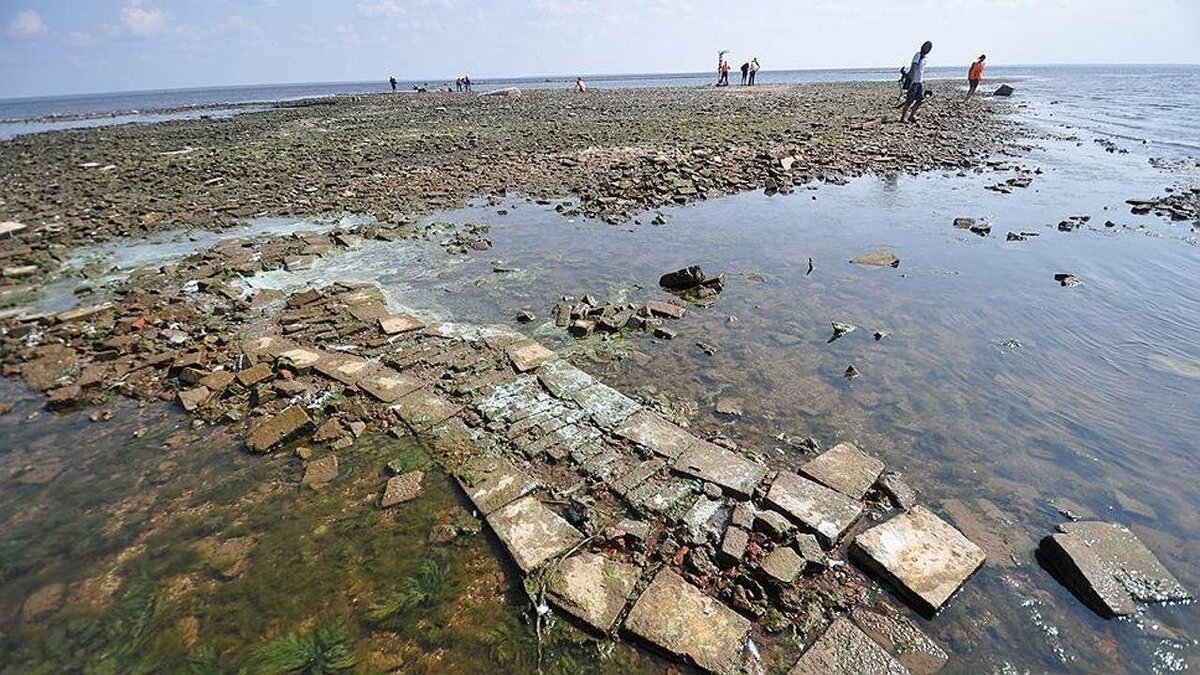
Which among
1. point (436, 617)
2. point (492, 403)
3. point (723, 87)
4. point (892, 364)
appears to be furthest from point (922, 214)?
point (723, 87)

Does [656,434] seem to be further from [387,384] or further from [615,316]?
[387,384]

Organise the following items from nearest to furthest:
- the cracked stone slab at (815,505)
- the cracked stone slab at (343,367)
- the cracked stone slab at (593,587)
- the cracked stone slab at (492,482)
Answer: the cracked stone slab at (593,587), the cracked stone slab at (815,505), the cracked stone slab at (492,482), the cracked stone slab at (343,367)

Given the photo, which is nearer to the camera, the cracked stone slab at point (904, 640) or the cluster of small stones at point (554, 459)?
the cracked stone slab at point (904, 640)

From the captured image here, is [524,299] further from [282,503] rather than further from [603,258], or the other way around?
[282,503]

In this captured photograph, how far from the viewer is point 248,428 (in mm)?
4680

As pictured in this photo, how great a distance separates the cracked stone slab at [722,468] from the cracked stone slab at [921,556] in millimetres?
808

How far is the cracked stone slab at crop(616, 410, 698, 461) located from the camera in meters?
4.28

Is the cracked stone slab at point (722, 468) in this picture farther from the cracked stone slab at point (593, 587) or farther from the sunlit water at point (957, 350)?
the cracked stone slab at point (593, 587)

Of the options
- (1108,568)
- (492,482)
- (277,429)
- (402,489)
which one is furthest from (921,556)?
(277,429)

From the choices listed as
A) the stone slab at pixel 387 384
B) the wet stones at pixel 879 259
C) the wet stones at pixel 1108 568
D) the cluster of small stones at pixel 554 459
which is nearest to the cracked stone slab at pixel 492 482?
the cluster of small stones at pixel 554 459

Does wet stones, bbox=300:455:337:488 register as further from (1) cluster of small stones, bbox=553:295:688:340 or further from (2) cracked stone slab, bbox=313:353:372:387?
(1) cluster of small stones, bbox=553:295:688:340

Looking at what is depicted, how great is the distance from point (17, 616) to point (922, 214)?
13.4m

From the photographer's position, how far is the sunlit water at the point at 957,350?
10.6 feet

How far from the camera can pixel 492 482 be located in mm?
3959
